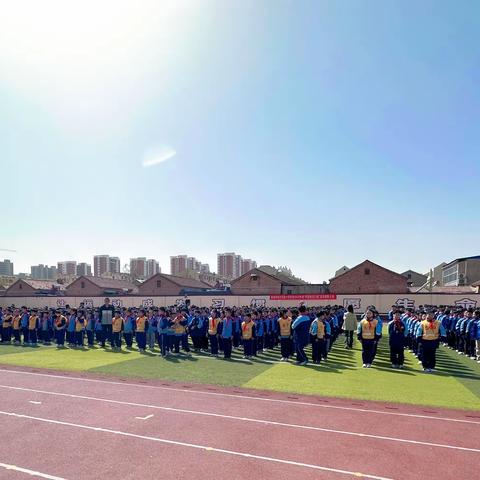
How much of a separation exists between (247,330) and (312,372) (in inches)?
131

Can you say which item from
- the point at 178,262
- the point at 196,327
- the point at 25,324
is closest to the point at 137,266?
the point at 178,262

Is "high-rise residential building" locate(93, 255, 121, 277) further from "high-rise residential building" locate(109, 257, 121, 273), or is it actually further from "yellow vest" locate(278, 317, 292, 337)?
"yellow vest" locate(278, 317, 292, 337)

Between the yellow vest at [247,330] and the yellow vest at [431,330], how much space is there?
5853mm

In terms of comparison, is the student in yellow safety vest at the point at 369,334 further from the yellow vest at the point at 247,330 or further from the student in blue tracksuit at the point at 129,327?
the student in blue tracksuit at the point at 129,327

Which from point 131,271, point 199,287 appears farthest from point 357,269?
point 131,271

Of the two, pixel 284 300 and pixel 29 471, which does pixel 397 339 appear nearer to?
pixel 29 471

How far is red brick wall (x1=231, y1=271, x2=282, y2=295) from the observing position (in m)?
45.4

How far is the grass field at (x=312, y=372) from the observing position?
33.7 ft

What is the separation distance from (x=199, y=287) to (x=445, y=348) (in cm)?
3964

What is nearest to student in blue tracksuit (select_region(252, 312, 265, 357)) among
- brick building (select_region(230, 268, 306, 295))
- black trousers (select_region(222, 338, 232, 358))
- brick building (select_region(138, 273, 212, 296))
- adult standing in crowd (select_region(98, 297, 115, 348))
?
black trousers (select_region(222, 338, 232, 358))

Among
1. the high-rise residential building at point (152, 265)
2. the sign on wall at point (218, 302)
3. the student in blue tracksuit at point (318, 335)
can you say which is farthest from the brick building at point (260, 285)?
the high-rise residential building at point (152, 265)

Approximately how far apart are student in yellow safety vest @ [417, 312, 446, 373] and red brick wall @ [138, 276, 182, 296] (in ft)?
129

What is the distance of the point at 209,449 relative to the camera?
6664mm

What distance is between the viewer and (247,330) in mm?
15539
